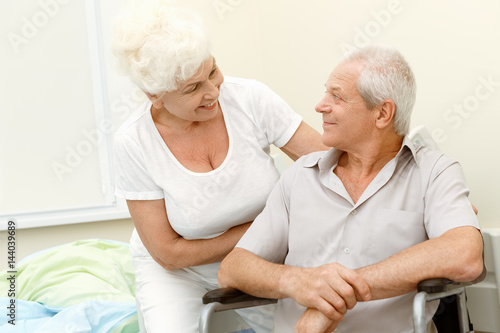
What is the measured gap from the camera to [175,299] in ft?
6.01

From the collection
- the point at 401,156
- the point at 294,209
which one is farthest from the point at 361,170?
the point at 294,209

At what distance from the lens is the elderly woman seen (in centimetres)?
172

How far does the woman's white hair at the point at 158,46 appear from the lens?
1.67 m

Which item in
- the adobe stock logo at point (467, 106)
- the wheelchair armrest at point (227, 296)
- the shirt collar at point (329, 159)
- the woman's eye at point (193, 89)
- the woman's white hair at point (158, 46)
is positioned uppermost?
the woman's white hair at point (158, 46)

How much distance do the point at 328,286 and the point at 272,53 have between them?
78.3 inches

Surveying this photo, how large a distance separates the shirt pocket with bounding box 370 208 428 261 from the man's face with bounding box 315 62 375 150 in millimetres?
240

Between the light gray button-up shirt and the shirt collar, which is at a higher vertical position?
the shirt collar

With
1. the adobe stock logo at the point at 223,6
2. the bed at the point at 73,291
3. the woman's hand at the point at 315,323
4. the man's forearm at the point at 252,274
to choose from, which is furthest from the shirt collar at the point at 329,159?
the adobe stock logo at the point at 223,6

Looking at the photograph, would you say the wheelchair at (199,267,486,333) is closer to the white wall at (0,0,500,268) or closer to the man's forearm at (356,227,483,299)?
the man's forearm at (356,227,483,299)

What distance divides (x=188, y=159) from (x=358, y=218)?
60 cm

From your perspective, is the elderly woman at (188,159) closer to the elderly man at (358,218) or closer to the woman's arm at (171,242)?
the woman's arm at (171,242)

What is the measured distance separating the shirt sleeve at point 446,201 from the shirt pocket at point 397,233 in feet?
0.11

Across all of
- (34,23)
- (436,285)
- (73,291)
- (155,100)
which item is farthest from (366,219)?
(34,23)

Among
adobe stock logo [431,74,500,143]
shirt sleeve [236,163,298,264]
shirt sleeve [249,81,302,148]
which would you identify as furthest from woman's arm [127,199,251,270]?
adobe stock logo [431,74,500,143]
